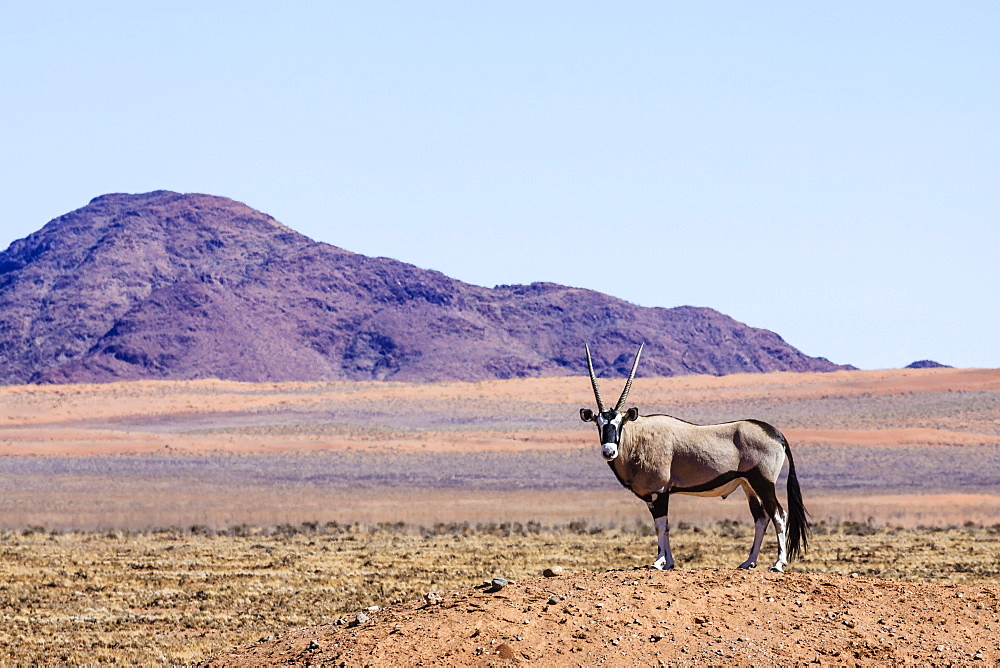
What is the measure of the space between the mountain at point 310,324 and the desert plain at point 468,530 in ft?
186

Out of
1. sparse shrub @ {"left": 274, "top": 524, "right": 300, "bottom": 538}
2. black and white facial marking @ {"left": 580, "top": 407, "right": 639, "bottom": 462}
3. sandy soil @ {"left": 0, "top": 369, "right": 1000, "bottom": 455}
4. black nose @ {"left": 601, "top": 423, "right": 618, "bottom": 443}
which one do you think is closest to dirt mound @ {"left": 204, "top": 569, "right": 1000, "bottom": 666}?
black and white facial marking @ {"left": 580, "top": 407, "right": 639, "bottom": 462}

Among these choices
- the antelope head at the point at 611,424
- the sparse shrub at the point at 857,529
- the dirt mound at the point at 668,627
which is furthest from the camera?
the sparse shrub at the point at 857,529

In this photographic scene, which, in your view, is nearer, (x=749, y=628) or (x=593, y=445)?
(x=749, y=628)

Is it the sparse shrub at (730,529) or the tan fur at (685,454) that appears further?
the sparse shrub at (730,529)

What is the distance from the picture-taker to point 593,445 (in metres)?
61.5

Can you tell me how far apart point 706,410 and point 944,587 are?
Answer: 65325mm

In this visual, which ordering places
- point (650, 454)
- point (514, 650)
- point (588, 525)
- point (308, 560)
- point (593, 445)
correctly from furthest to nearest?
point (593, 445)
point (588, 525)
point (308, 560)
point (650, 454)
point (514, 650)

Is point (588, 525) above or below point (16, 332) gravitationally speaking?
below

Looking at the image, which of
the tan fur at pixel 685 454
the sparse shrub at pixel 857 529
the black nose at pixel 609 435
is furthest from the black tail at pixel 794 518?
the sparse shrub at pixel 857 529

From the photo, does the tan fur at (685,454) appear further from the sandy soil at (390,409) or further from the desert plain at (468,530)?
the sandy soil at (390,409)

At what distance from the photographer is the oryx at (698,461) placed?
14.4 metres

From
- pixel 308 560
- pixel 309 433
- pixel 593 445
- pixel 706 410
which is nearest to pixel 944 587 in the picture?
pixel 308 560

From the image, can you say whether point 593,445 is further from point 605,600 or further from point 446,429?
point 605,600

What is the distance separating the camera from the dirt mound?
11.1 metres
